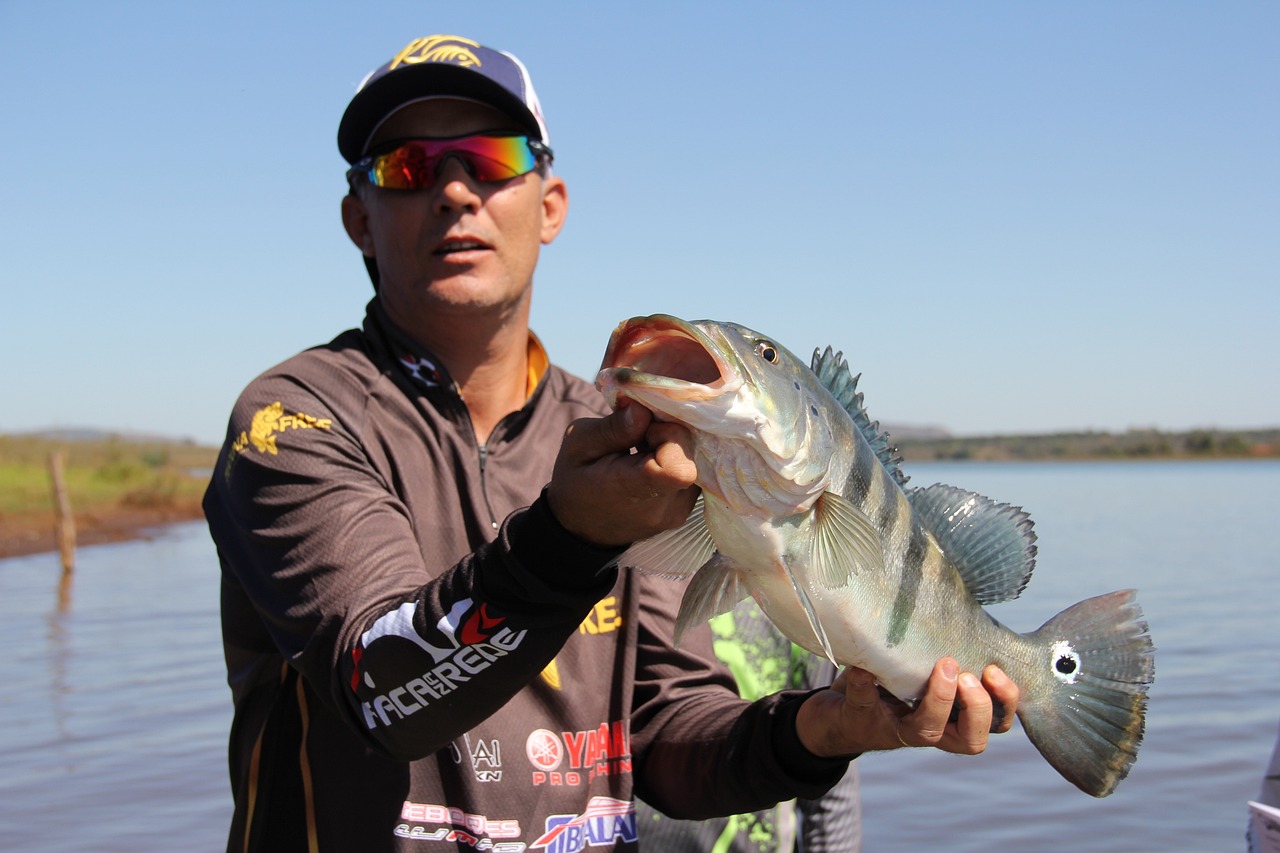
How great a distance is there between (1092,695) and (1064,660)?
9 centimetres

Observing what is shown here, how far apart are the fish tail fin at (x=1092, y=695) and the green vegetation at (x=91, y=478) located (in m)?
31.5

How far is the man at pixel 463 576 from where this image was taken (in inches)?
73.7

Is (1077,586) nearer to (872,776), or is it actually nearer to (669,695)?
(872,776)

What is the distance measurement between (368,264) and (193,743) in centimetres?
787

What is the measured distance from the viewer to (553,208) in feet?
10.9

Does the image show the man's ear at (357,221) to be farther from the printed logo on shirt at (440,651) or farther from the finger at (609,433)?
the finger at (609,433)

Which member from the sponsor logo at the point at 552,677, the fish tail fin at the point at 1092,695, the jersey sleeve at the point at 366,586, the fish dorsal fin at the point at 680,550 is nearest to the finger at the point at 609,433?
the jersey sleeve at the point at 366,586

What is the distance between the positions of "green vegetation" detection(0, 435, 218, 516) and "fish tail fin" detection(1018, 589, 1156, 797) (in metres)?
31.5

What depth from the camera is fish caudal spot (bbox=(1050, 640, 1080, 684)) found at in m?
2.39

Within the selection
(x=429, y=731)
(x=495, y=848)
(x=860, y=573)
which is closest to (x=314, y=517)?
(x=429, y=731)

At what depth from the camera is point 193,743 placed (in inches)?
377

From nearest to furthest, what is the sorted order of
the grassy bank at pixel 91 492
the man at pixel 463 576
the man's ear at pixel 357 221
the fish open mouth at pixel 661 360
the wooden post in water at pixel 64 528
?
1. the fish open mouth at pixel 661 360
2. the man at pixel 463 576
3. the man's ear at pixel 357 221
4. the wooden post in water at pixel 64 528
5. the grassy bank at pixel 91 492

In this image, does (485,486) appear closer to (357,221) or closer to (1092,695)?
(357,221)

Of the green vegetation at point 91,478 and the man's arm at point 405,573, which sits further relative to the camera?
the green vegetation at point 91,478
